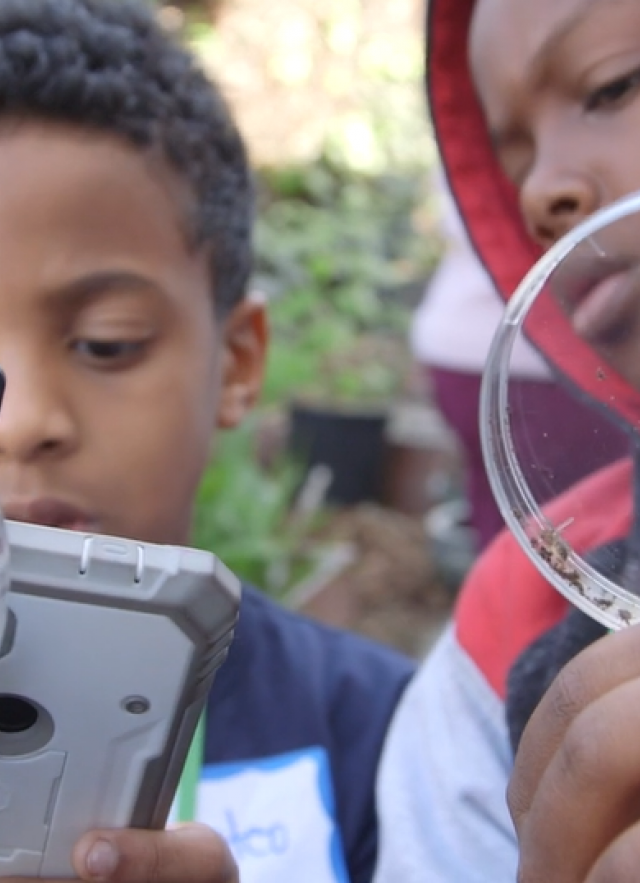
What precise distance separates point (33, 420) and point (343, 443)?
2.83 meters

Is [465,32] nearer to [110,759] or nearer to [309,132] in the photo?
[110,759]

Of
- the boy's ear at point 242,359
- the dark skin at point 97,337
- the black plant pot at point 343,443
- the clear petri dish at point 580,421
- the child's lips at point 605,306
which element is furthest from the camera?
the black plant pot at point 343,443

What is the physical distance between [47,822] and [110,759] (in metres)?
0.05

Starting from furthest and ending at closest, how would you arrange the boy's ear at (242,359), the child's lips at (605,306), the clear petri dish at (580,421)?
the boy's ear at (242,359), the child's lips at (605,306), the clear petri dish at (580,421)

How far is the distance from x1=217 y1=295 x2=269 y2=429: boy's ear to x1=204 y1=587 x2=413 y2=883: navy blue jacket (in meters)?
0.17

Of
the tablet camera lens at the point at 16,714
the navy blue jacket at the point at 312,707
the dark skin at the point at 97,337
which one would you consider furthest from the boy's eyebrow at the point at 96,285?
the tablet camera lens at the point at 16,714

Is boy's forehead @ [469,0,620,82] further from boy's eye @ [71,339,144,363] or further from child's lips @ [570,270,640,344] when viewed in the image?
boy's eye @ [71,339,144,363]

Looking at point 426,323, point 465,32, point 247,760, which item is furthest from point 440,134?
point 426,323

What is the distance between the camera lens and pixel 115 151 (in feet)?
2.67

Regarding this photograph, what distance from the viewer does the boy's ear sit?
39.4 inches

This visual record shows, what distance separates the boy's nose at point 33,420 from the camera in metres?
0.73

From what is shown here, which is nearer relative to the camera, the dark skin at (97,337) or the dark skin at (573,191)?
the dark skin at (573,191)

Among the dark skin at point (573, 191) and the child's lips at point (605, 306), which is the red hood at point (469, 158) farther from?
the child's lips at point (605, 306)

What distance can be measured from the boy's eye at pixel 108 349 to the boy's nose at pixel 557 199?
1.00 ft
